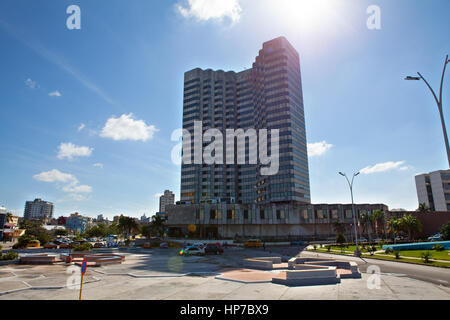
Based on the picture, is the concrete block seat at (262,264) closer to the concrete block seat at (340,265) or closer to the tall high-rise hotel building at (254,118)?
the concrete block seat at (340,265)

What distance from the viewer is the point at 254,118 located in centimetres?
12619

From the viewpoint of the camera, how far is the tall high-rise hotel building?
325 ft

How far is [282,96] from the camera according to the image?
10369cm

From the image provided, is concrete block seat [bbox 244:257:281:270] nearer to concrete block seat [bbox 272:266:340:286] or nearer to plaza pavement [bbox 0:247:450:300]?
plaza pavement [bbox 0:247:450:300]

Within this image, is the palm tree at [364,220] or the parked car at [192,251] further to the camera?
the palm tree at [364,220]

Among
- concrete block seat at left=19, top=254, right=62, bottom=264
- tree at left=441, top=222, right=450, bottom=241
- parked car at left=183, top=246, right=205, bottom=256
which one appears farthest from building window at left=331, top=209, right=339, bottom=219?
concrete block seat at left=19, top=254, right=62, bottom=264

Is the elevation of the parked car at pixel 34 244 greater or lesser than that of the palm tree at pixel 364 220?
lesser

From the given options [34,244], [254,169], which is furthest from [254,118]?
[34,244]

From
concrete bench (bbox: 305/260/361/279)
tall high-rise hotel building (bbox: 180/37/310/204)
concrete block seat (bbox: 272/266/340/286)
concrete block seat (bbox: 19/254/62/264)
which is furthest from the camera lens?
tall high-rise hotel building (bbox: 180/37/310/204)

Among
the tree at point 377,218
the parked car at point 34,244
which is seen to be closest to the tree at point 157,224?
the parked car at point 34,244

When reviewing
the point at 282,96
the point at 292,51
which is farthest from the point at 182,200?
the point at 292,51

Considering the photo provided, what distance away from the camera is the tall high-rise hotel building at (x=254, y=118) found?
99.1m
